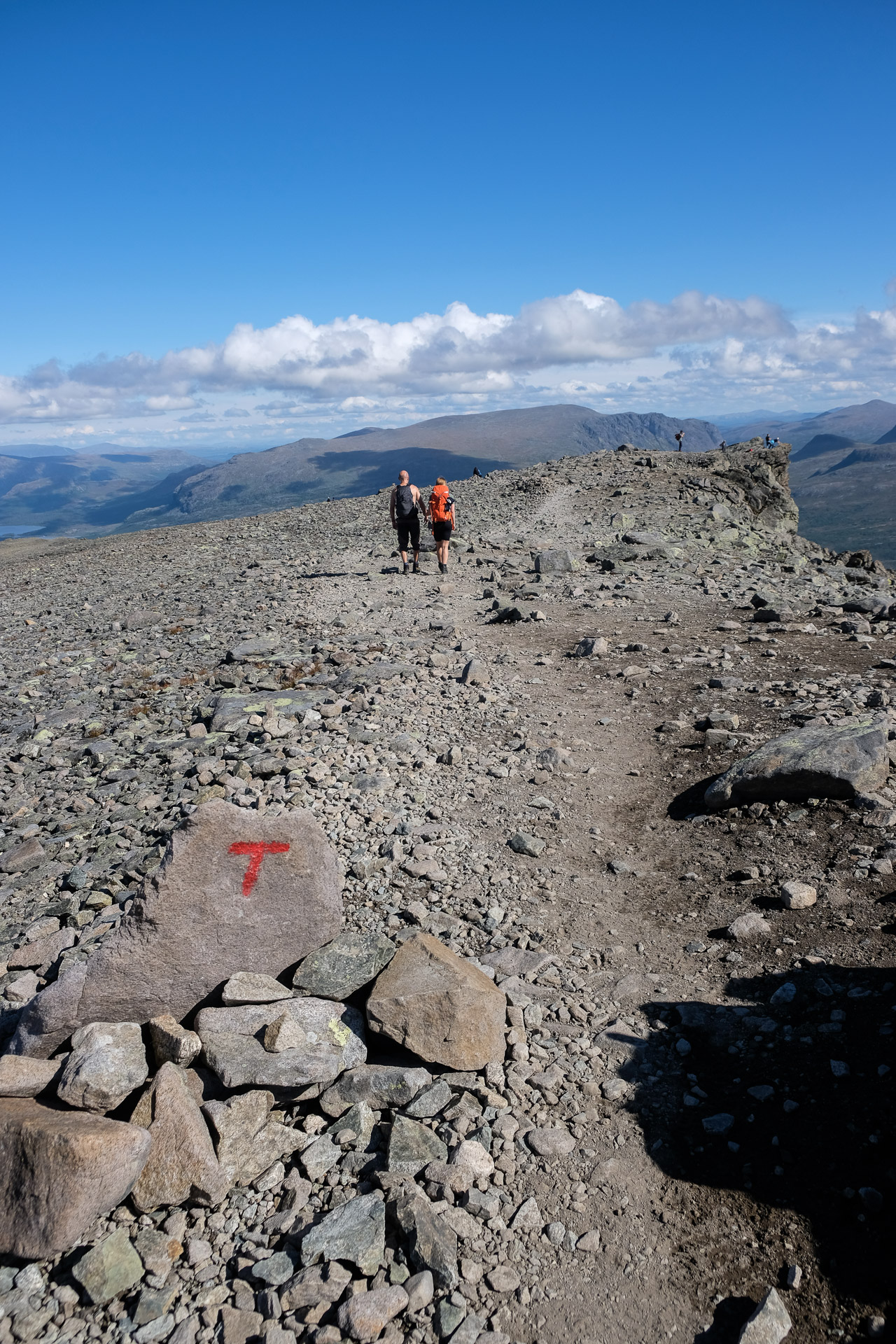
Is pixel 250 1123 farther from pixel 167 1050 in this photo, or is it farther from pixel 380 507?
pixel 380 507

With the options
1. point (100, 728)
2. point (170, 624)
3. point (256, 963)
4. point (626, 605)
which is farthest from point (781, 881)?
point (170, 624)

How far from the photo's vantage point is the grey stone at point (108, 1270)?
14.9 ft

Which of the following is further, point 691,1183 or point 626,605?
point 626,605

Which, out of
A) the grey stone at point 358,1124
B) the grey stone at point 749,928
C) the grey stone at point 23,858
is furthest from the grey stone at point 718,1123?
the grey stone at point 23,858

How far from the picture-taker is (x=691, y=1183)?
4.89 metres

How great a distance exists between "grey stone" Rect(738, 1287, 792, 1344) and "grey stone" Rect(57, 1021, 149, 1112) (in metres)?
3.88

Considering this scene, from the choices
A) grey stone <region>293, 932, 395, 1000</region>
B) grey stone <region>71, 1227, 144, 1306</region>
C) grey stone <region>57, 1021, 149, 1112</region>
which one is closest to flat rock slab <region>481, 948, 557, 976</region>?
grey stone <region>293, 932, 395, 1000</region>

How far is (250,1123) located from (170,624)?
1863 cm

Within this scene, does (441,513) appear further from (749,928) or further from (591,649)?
(749,928)

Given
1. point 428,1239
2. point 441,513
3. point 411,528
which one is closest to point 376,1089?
point 428,1239

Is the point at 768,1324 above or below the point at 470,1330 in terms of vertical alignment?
above

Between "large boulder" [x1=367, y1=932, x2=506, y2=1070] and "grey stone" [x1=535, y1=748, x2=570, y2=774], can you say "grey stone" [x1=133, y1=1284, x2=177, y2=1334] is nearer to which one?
"large boulder" [x1=367, y1=932, x2=506, y2=1070]

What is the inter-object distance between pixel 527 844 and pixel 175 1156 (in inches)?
188

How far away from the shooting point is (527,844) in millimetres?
8859
